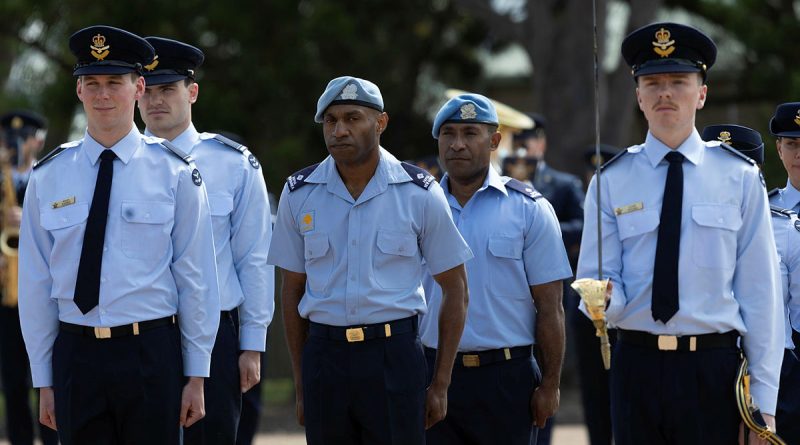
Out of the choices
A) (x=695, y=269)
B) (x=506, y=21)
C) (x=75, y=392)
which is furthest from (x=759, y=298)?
(x=506, y=21)

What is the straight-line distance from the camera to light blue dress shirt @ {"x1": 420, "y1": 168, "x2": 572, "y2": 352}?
627 centimetres

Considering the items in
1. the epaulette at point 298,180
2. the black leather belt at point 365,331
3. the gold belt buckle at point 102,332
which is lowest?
the black leather belt at point 365,331

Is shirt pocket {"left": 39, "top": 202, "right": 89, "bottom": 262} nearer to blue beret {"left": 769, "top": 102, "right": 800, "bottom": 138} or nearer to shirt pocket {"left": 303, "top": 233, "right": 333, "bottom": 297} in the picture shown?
shirt pocket {"left": 303, "top": 233, "right": 333, "bottom": 297}

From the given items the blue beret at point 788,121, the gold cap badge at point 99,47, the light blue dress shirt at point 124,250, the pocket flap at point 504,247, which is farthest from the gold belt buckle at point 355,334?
the blue beret at point 788,121

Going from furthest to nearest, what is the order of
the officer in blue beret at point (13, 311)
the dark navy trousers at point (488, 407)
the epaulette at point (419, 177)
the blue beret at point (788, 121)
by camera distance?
1. the officer in blue beret at point (13, 311)
2. the blue beret at point (788, 121)
3. the dark navy trousers at point (488, 407)
4. the epaulette at point (419, 177)

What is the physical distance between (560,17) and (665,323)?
8841 millimetres

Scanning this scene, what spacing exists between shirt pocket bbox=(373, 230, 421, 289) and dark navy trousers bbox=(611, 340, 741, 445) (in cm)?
97

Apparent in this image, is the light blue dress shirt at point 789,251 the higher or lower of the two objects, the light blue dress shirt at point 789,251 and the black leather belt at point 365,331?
the higher

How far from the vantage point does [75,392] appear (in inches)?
211

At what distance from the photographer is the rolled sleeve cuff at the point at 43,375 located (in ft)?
18.0

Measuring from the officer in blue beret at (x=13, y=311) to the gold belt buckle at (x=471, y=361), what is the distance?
3.58 m

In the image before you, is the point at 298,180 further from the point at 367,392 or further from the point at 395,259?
the point at 367,392

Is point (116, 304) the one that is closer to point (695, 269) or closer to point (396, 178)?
point (396, 178)

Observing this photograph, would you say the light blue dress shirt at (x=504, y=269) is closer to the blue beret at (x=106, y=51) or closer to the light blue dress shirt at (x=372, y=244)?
the light blue dress shirt at (x=372, y=244)
